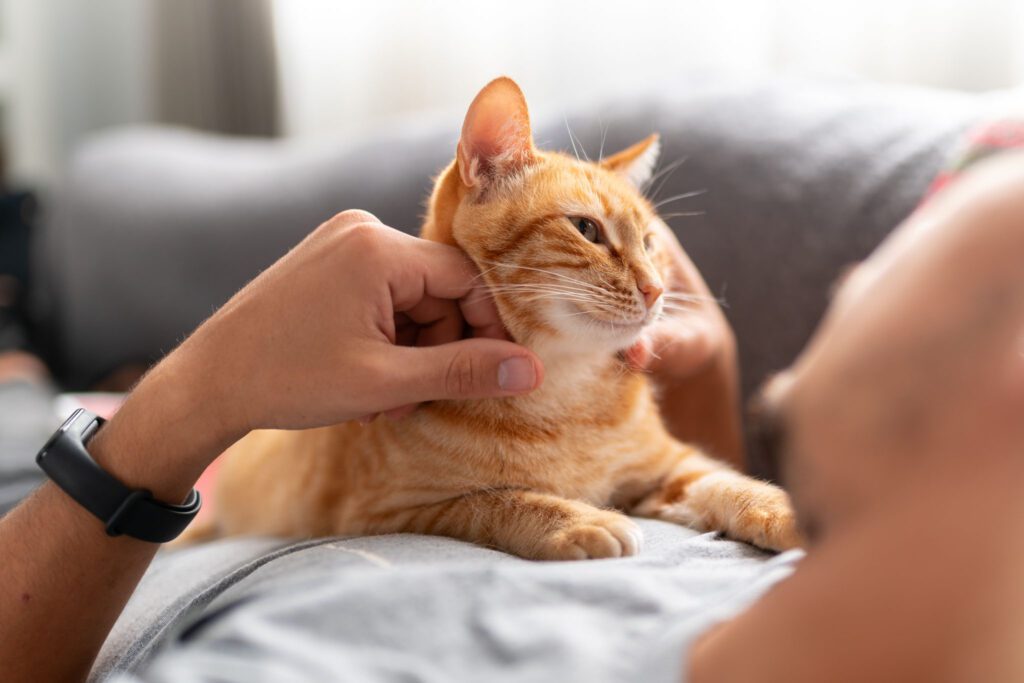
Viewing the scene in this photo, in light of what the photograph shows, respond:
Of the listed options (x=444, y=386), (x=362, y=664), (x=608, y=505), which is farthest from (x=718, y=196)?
(x=362, y=664)

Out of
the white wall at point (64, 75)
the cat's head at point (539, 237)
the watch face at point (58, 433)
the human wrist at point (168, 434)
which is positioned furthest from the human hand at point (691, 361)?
the white wall at point (64, 75)

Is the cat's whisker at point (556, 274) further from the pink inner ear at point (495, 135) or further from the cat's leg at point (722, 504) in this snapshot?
the cat's leg at point (722, 504)

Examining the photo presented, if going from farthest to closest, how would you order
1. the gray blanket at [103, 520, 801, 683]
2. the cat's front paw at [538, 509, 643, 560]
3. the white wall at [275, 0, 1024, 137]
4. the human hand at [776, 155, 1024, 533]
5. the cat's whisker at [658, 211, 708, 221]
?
1. the white wall at [275, 0, 1024, 137]
2. the cat's whisker at [658, 211, 708, 221]
3. the cat's front paw at [538, 509, 643, 560]
4. the gray blanket at [103, 520, 801, 683]
5. the human hand at [776, 155, 1024, 533]

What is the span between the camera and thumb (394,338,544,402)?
860mm

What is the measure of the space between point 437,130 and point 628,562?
1.52m

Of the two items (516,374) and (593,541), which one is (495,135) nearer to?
(516,374)

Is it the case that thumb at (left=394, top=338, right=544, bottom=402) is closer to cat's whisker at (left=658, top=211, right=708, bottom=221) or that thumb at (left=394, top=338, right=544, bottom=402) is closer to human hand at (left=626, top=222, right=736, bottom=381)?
human hand at (left=626, top=222, right=736, bottom=381)

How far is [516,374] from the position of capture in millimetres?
893

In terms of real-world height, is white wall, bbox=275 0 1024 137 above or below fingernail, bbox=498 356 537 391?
above

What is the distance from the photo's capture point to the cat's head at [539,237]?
3.25 feet

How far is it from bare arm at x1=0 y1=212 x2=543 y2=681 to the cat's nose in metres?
0.17

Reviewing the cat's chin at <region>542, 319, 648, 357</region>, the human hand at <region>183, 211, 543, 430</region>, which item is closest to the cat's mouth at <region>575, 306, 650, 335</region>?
the cat's chin at <region>542, 319, 648, 357</region>

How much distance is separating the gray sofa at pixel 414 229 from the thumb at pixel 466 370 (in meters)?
0.15

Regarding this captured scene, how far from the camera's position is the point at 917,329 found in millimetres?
545
